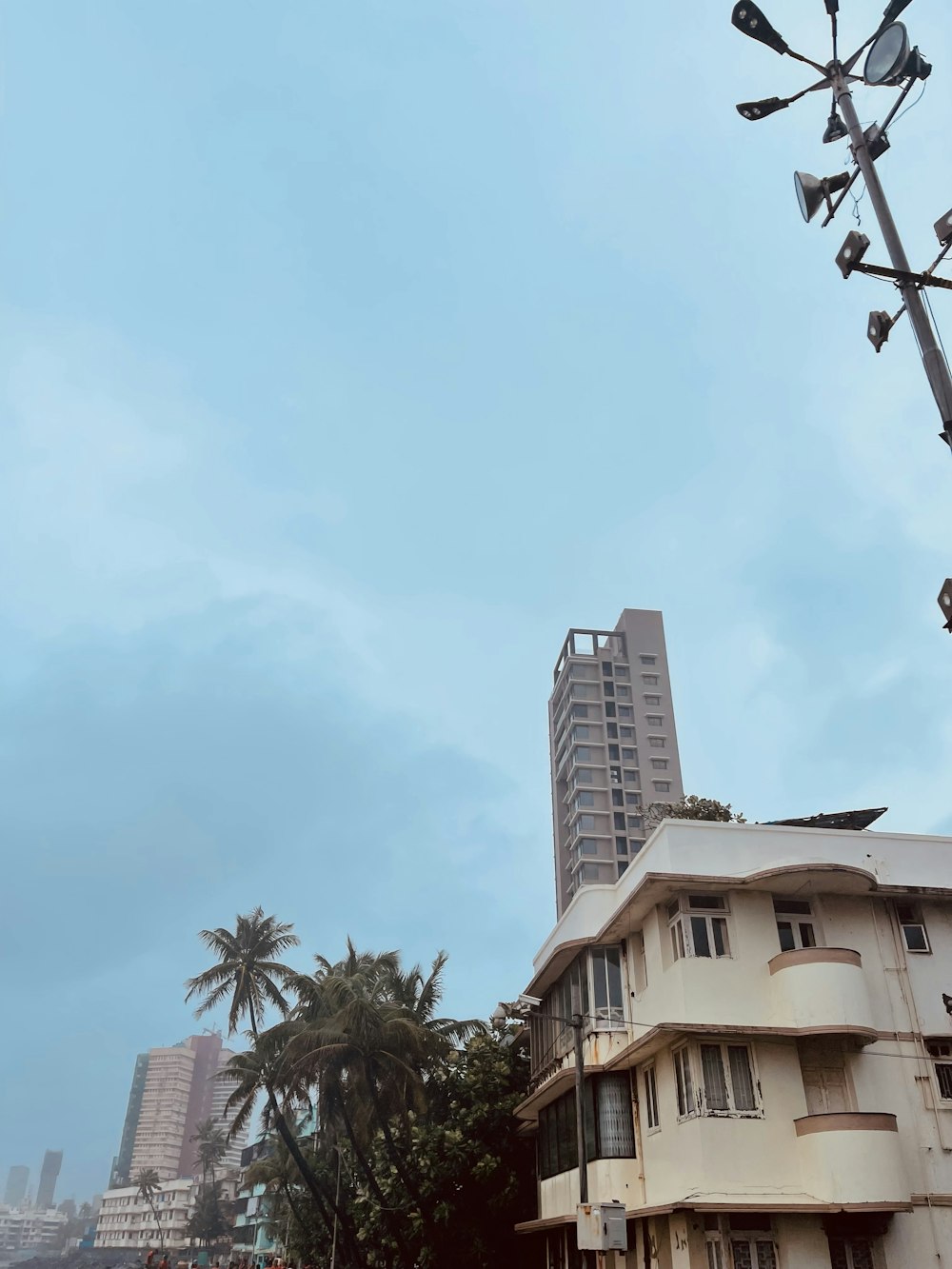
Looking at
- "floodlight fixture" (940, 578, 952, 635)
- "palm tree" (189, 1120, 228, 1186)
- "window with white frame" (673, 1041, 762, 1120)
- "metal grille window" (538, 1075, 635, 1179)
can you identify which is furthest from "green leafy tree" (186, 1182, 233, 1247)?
"floodlight fixture" (940, 578, 952, 635)

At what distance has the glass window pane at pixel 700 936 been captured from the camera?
22109 mm

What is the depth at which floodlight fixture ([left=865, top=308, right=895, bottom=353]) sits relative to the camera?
9.14m

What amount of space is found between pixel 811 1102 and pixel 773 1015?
5.97ft

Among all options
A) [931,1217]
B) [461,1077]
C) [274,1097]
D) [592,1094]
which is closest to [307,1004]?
[274,1097]

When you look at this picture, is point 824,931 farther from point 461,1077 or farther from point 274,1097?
point 274,1097

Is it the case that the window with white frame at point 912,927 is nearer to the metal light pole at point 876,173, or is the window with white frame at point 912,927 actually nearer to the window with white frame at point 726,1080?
the window with white frame at point 726,1080

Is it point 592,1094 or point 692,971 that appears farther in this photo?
point 592,1094

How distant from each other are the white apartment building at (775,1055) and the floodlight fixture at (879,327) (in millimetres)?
15031

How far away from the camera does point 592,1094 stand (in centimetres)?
2495

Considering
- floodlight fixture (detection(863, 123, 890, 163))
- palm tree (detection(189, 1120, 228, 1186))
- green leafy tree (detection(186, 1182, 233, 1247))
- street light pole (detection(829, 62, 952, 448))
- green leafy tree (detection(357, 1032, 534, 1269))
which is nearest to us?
street light pole (detection(829, 62, 952, 448))

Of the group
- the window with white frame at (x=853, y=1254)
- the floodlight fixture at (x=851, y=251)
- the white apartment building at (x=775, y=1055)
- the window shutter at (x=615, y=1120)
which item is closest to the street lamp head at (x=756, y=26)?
the floodlight fixture at (x=851, y=251)

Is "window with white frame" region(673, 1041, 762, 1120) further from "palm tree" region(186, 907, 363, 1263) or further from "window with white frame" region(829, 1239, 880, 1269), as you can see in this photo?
"palm tree" region(186, 907, 363, 1263)

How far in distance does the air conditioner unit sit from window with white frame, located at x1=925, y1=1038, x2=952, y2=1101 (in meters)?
7.74

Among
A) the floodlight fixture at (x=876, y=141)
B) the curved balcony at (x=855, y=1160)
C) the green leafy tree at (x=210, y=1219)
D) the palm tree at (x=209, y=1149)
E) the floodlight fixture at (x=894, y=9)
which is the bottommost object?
the curved balcony at (x=855, y=1160)
